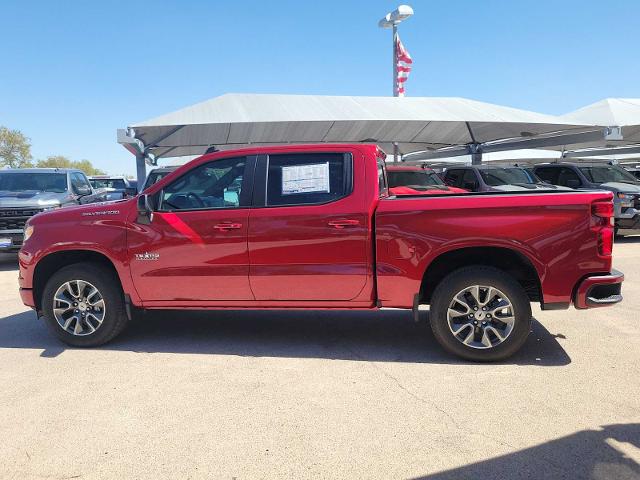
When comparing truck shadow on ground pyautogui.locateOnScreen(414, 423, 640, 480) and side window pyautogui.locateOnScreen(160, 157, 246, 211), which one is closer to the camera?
truck shadow on ground pyautogui.locateOnScreen(414, 423, 640, 480)

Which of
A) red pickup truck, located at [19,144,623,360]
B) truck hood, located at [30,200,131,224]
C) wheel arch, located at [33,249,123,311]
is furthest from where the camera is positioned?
wheel arch, located at [33,249,123,311]

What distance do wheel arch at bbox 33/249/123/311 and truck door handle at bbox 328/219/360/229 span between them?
2.11 metres

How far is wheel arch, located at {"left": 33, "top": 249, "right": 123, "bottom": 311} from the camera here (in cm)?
492

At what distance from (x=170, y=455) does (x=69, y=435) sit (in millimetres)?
740

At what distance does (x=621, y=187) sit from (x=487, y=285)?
9.77m

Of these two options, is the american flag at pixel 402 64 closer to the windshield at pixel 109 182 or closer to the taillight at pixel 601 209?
the windshield at pixel 109 182

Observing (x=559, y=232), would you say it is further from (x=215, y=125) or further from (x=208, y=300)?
(x=215, y=125)

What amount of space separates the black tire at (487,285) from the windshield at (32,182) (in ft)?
31.8

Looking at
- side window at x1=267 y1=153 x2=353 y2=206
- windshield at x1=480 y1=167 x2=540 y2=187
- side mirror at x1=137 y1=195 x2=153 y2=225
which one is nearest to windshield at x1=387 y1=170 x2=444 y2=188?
windshield at x1=480 y1=167 x2=540 y2=187

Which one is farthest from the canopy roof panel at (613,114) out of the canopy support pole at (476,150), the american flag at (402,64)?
the american flag at (402,64)

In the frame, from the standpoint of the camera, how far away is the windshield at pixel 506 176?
12.0 metres

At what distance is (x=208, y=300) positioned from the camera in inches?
182

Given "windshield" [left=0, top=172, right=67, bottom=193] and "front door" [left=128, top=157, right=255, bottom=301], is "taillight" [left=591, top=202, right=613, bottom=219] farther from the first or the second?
"windshield" [left=0, top=172, right=67, bottom=193]

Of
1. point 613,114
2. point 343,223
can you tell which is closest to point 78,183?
point 343,223
